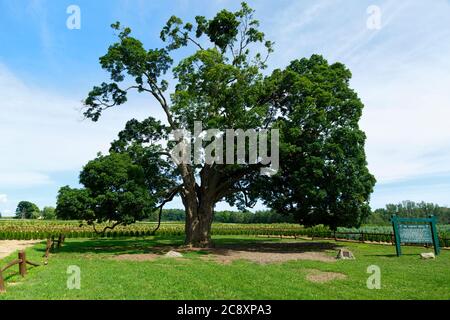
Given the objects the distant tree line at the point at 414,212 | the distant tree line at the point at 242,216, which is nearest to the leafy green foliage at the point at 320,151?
the distant tree line at the point at 242,216

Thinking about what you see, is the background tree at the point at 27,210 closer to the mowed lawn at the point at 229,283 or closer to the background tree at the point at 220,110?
the background tree at the point at 220,110

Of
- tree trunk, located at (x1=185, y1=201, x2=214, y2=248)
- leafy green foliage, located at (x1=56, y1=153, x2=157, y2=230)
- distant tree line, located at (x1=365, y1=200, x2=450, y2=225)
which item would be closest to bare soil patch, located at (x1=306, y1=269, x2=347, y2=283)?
tree trunk, located at (x1=185, y1=201, x2=214, y2=248)

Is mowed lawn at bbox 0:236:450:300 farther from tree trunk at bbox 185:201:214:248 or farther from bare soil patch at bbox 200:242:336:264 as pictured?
tree trunk at bbox 185:201:214:248

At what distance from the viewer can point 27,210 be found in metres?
176

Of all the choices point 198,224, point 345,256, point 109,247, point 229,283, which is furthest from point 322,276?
point 109,247

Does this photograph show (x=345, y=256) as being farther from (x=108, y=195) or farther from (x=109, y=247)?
(x=109, y=247)

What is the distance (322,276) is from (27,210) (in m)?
191

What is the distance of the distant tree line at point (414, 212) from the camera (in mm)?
114188

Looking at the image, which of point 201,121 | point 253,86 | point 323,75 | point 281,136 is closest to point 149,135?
point 201,121

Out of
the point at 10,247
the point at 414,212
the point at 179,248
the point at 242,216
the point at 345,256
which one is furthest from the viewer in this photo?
the point at 242,216

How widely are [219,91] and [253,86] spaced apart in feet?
7.98

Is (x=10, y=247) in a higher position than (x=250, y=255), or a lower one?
lower

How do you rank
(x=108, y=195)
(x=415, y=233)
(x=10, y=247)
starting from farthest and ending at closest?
(x=10, y=247)
(x=108, y=195)
(x=415, y=233)

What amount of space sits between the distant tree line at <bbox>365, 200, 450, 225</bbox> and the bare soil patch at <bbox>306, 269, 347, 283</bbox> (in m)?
99.5
